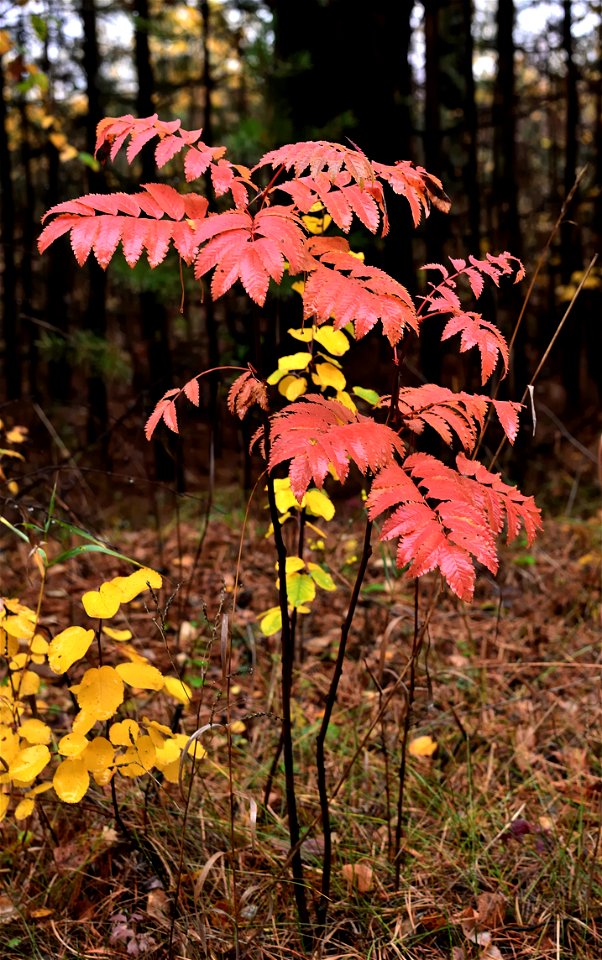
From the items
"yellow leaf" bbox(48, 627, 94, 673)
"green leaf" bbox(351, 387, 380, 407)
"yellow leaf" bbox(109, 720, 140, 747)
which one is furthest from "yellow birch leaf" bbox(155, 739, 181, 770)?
"green leaf" bbox(351, 387, 380, 407)

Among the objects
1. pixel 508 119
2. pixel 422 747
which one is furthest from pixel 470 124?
pixel 422 747

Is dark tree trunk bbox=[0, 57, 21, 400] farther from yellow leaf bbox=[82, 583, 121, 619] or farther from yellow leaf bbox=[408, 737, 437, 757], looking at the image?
yellow leaf bbox=[82, 583, 121, 619]

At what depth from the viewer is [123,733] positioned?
164cm

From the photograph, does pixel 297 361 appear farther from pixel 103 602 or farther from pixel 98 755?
pixel 98 755

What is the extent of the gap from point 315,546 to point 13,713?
1.06 metres

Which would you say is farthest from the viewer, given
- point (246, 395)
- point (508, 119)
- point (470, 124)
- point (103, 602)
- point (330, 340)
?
point (508, 119)

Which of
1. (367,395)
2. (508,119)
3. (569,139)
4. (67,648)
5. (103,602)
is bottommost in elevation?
(67,648)

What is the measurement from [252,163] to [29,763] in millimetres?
5942

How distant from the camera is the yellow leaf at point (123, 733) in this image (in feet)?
5.35

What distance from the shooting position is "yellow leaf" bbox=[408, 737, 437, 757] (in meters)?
2.62

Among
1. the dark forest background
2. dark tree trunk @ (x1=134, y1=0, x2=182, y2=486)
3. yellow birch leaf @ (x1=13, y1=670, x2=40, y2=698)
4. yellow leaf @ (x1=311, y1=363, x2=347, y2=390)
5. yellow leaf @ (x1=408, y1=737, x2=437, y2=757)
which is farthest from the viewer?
dark tree trunk @ (x1=134, y1=0, x2=182, y2=486)

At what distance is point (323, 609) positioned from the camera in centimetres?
405

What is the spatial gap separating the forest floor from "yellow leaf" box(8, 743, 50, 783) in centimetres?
23

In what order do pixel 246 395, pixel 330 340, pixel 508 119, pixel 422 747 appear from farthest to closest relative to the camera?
pixel 508 119 < pixel 422 747 < pixel 330 340 < pixel 246 395
